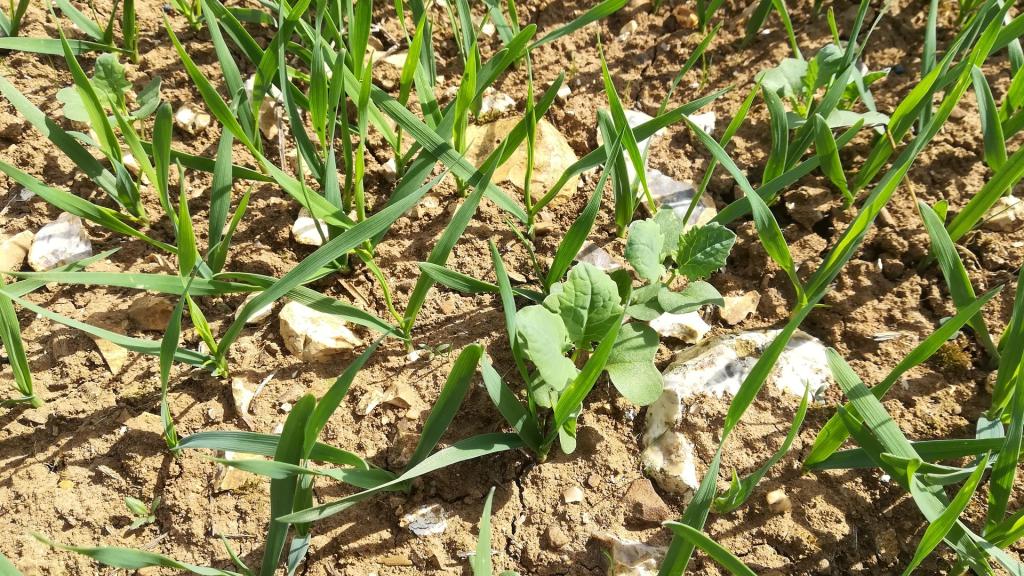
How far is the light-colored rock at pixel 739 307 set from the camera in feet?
4.51

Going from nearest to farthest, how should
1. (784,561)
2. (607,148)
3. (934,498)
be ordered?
(934,498) < (784,561) < (607,148)

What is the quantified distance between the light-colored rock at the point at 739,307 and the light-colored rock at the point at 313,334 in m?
0.72

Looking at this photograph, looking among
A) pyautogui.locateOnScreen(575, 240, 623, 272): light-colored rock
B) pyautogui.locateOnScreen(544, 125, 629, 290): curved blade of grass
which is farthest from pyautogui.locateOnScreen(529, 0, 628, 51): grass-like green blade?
pyautogui.locateOnScreen(575, 240, 623, 272): light-colored rock

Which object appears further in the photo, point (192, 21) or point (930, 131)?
point (192, 21)

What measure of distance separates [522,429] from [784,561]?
0.47m

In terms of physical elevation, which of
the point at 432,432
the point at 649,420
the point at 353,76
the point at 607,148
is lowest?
the point at 649,420

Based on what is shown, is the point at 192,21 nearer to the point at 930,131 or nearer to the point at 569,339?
the point at 569,339

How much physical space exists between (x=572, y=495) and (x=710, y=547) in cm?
31

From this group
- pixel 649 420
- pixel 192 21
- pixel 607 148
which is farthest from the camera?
pixel 192 21

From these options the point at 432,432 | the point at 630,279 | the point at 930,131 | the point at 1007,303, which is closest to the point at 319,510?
the point at 432,432

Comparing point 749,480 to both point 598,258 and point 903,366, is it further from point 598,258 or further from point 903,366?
point 598,258

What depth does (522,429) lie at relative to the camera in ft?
3.76

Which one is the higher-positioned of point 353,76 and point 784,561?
point 353,76

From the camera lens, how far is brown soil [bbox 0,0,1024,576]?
3.74ft
